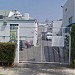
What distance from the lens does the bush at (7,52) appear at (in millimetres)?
10695

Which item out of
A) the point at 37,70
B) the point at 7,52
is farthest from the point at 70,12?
the point at 37,70

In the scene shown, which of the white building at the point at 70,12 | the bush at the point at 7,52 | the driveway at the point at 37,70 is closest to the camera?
the driveway at the point at 37,70

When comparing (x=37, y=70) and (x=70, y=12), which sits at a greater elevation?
(x=70, y=12)

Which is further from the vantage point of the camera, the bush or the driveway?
the bush

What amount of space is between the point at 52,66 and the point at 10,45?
2848mm

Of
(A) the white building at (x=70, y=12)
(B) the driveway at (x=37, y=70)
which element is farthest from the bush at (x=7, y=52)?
(A) the white building at (x=70, y=12)

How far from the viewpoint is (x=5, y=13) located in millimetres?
49281

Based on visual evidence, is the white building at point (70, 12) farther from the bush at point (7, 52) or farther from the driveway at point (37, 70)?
the bush at point (7, 52)

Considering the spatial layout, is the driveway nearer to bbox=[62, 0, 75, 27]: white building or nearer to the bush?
the bush

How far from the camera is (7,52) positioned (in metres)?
10.7

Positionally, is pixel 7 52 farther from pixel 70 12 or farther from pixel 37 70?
pixel 70 12

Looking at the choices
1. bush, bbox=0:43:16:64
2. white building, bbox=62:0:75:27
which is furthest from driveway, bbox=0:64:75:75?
white building, bbox=62:0:75:27

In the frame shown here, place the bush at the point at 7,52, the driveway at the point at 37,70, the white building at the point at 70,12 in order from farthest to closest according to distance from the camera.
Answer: the white building at the point at 70,12 < the bush at the point at 7,52 < the driveway at the point at 37,70

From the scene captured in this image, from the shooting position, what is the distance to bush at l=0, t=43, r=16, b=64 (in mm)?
10695
